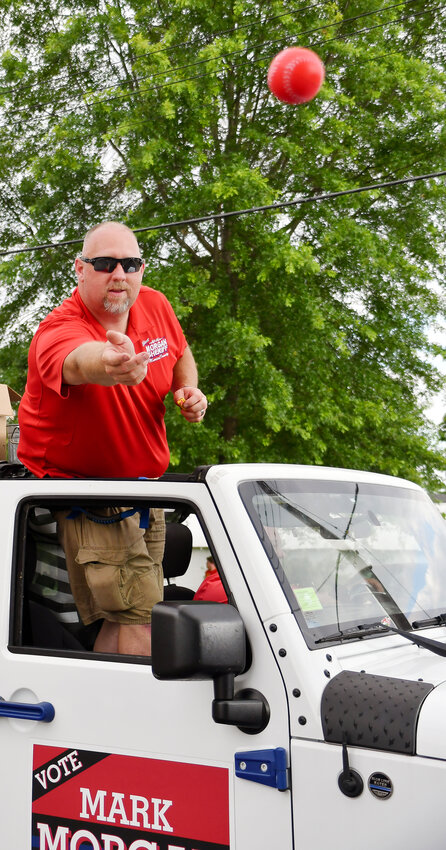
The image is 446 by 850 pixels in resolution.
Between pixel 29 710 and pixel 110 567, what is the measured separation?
0.46m

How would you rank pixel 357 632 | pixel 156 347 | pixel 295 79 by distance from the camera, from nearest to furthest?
pixel 357 632
pixel 156 347
pixel 295 79

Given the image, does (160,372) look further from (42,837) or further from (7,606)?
(42,837)

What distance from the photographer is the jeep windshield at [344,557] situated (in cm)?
232

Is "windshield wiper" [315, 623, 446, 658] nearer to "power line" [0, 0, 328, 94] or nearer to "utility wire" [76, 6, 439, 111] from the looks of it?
"utility wire" [76, 6, 439, 111]

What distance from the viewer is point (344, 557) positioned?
250 centimetres

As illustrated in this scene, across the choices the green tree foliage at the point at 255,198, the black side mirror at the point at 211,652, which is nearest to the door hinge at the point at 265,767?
the black side mirror at the point at 211,652

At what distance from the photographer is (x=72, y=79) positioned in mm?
14930

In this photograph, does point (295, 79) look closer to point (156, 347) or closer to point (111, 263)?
point (156, 347)

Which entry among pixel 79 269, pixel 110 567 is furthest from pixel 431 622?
pixel 79 269

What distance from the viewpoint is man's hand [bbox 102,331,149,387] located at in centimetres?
238

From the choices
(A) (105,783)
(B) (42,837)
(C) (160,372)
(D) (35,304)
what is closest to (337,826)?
(A) (105,783)

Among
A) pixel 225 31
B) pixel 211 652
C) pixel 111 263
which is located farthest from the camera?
pixel 225 31

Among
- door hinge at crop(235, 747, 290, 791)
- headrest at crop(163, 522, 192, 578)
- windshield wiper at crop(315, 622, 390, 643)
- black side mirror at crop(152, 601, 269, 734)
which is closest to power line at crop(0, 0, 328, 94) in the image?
headrest at crop(163, 522, 192, 578)

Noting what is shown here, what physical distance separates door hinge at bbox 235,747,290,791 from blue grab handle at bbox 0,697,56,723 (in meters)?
0.60
